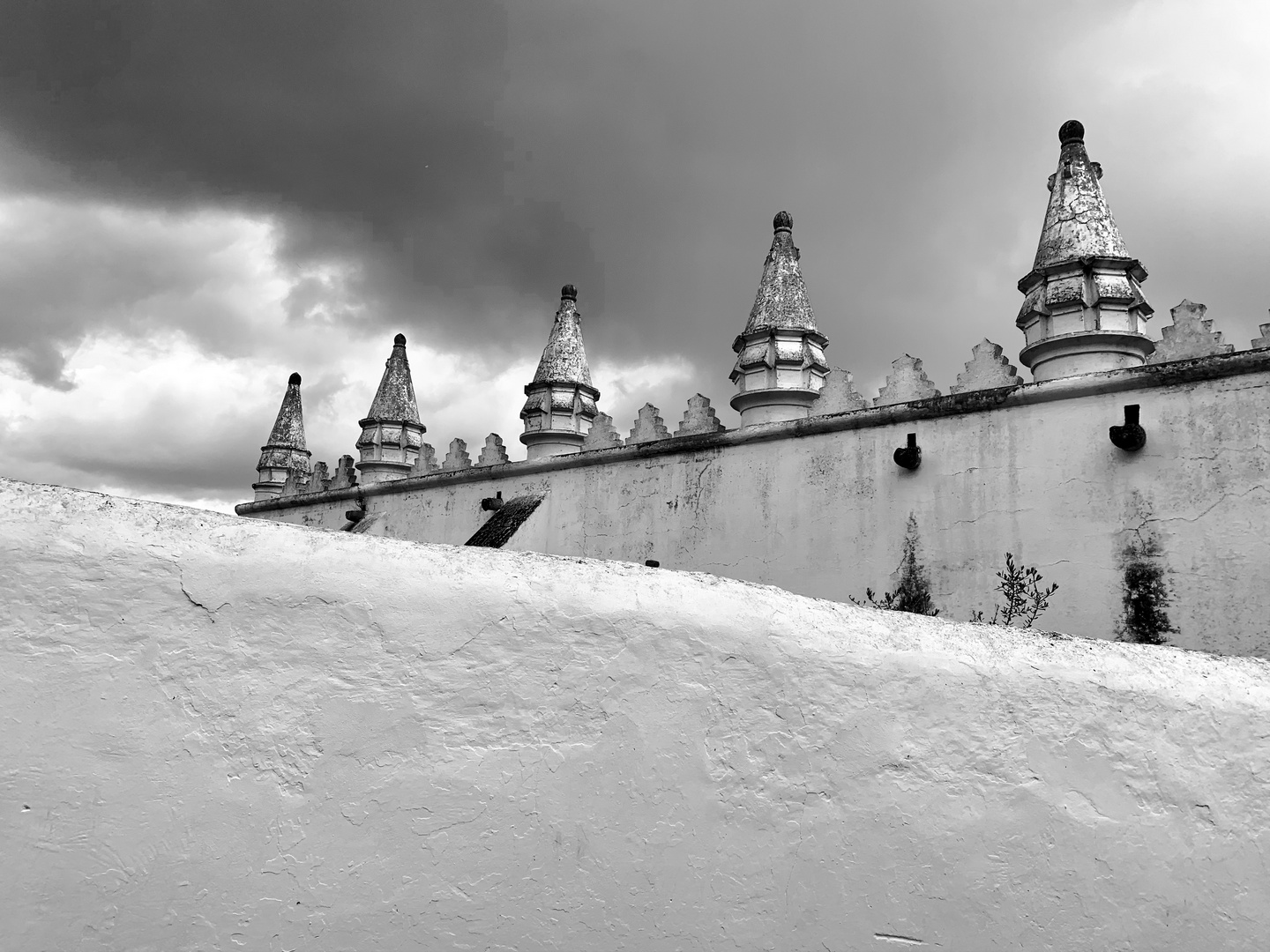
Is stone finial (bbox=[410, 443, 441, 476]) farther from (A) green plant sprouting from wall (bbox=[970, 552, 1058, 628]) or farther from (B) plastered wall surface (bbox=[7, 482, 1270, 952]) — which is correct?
(B) plastered wall surface (bbox=[7, 482, 1270, 952])

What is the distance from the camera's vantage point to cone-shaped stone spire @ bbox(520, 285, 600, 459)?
11.0 meters

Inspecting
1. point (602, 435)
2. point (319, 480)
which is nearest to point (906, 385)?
point (602, 435)

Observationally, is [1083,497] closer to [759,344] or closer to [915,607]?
[915,607]

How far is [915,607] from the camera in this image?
7.17 metres

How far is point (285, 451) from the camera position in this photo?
56.1 ft

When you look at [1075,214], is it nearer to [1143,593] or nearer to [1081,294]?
[1081,294]

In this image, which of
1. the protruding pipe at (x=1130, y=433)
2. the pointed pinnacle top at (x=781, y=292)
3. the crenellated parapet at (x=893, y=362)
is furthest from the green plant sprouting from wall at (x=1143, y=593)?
the pointed pinnacle top at (x=781, y=292)

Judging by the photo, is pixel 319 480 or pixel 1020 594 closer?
pixel 1020 594

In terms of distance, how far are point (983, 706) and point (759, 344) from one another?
6.65 meters

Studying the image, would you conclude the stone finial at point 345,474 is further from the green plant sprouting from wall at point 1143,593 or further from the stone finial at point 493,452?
the green plant sprouting from wall at point 1143,593

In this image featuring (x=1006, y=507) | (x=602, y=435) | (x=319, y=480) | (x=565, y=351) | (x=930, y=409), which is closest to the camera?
(x=1006, y=507)

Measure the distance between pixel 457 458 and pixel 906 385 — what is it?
6980 millimetres

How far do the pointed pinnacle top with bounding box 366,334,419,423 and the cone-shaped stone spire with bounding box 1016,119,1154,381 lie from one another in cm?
1010

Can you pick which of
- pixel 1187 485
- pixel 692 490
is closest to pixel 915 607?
pixel 1187 485
